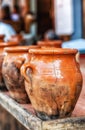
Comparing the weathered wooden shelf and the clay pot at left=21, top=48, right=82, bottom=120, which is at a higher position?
the clay pot at left=21, top=48, right=82, bottom=120

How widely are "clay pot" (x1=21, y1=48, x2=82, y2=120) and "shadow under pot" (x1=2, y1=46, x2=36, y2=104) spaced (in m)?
0.28

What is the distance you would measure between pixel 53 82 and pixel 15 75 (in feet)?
1.25

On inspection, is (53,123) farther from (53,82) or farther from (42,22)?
(42,22)

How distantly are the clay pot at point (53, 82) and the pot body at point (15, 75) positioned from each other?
28cm

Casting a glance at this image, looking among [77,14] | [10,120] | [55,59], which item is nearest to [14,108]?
[55,59]

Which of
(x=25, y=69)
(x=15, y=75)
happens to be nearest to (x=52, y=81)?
(x=25, y=69)

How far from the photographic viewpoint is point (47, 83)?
1.46 meters

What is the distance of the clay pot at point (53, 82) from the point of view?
1462 millimetres

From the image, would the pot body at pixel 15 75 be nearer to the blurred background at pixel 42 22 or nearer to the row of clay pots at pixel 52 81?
the row of clay pots at pixel 52 81

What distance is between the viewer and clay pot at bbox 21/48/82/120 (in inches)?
57.6

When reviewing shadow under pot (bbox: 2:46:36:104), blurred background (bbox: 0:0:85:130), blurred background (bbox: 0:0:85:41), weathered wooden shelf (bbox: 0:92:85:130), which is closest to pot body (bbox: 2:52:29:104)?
shadow under pot (bbox: 2:46:36:104)

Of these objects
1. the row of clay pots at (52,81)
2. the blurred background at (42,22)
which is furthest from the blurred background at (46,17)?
the row of clay pots at (52,81)

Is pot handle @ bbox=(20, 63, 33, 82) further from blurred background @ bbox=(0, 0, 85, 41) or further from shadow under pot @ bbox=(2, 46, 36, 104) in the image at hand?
blurred background @ bbox=(0, 0, 85, 41)

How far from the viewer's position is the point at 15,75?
1798 mm
